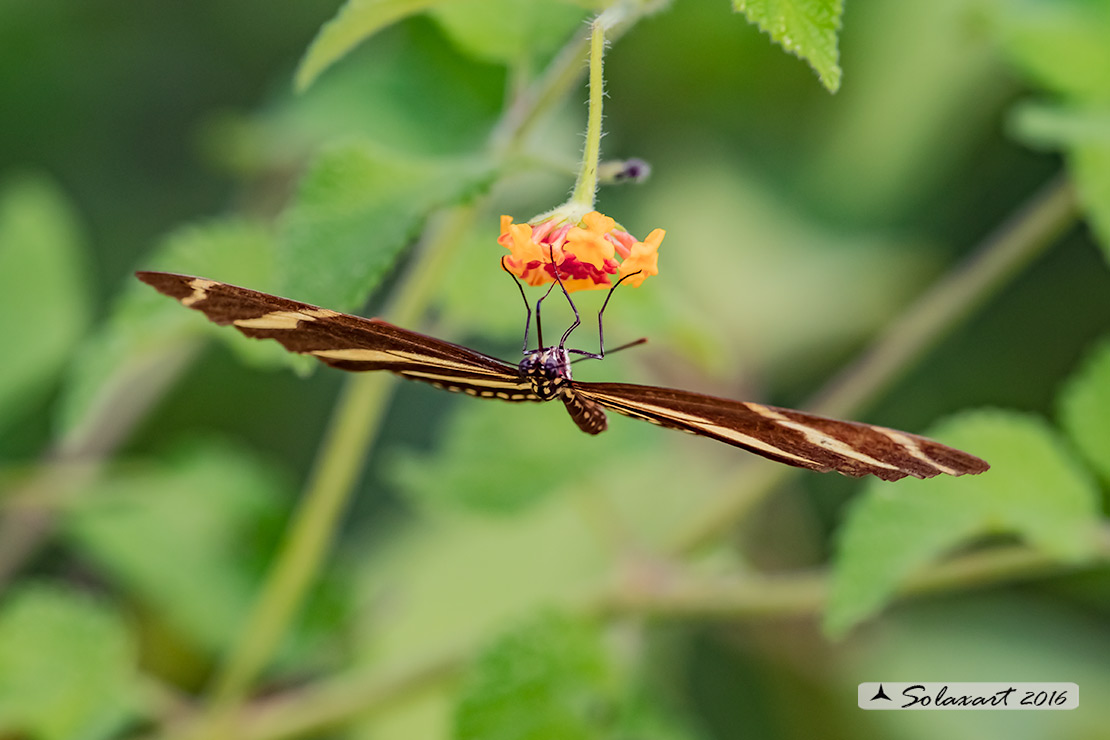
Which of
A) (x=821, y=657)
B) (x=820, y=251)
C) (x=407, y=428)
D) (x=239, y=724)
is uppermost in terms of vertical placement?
(x=820, y=251)

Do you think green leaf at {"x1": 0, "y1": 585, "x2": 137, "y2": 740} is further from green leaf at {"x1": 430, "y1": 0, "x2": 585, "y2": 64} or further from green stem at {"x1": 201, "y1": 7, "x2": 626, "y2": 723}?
green leaf at {"x1": 430, "y1": 0, "x2": 585, "y2": 64}

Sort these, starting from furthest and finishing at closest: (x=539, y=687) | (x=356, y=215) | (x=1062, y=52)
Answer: (x=1062, y=52) < (x=539, y=687) < (x=356, y=215)

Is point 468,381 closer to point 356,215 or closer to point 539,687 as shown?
point 356,215

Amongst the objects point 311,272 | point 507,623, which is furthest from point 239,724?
point 311,272

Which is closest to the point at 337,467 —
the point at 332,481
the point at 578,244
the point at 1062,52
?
the point at 332,481

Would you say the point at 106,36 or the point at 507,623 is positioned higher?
the point at 106,36

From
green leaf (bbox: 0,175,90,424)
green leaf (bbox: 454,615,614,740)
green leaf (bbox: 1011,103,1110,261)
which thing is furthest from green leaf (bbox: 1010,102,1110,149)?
green leaf (bbox: 0,175,90,424)

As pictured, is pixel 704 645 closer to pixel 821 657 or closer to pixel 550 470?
pixel 821 657
